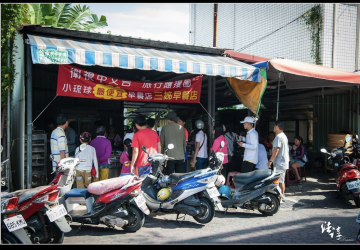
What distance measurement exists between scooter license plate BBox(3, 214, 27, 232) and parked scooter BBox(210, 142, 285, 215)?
3420mm

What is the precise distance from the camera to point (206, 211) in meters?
5.39

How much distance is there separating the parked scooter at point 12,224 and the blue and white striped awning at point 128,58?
8.30 ft

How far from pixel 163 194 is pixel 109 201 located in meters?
1.10

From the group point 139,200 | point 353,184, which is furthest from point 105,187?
point 353,184

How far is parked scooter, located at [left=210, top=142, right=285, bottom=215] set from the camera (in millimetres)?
5930

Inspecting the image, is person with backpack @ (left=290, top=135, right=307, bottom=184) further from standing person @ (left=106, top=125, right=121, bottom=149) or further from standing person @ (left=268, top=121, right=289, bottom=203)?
standing person @ (left=106, top=125, right=121, bottom=149)

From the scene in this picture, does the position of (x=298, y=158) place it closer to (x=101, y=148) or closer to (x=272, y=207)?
(x=272, y=207)

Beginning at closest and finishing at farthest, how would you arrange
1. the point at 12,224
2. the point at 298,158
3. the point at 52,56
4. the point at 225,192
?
1. the point at 12,224
2. the point at 52,56
3. the point at 225,192
4. the point at 298,158

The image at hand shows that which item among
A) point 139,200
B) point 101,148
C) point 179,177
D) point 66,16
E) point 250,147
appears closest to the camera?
point 139,200

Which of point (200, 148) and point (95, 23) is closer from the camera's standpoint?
point (200, 148)

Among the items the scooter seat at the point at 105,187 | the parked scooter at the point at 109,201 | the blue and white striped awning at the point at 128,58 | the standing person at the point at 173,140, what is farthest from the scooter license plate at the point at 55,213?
the standing person at the point at 173,140

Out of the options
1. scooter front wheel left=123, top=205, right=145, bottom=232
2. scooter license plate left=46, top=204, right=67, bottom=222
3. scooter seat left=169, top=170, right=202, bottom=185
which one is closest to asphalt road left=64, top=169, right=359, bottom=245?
scooter front wheel left=123, top=205, right=145, bottom=232

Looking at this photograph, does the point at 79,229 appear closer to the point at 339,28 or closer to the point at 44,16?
the point at 44,16

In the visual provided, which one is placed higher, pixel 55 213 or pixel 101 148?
pixel 101 148
